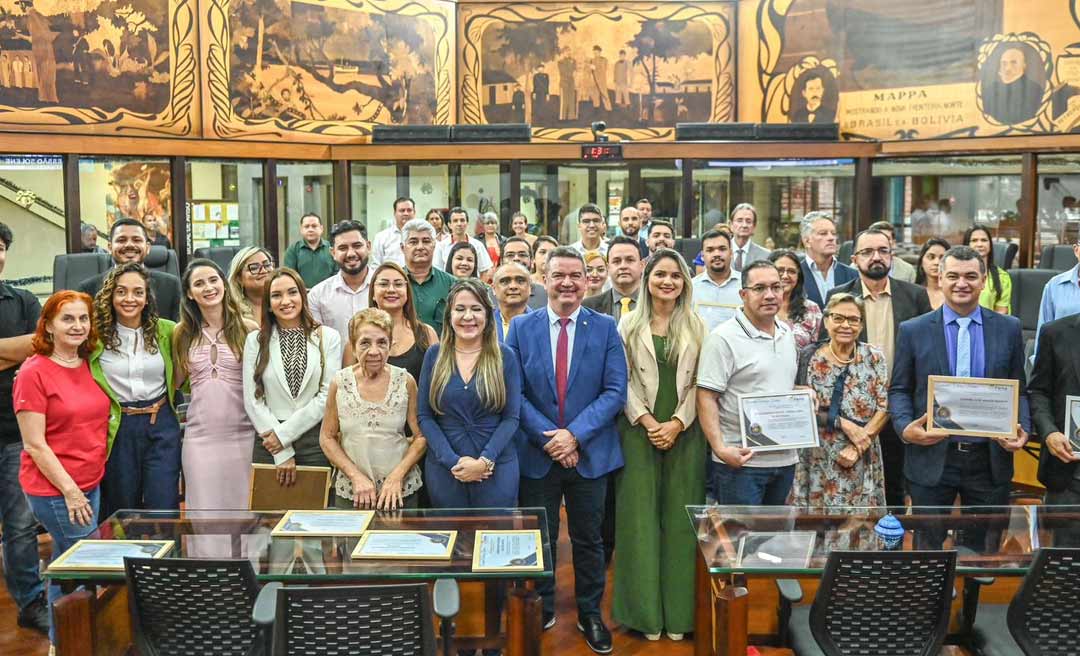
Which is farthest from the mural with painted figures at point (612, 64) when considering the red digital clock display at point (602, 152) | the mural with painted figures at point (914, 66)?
the red digital clock display at point (602, 152)

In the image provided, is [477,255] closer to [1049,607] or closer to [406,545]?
[406,545]

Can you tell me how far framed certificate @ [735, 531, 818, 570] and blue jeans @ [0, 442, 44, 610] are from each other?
3.44 metres

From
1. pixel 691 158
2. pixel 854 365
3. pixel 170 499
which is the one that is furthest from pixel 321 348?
pixel 691 158

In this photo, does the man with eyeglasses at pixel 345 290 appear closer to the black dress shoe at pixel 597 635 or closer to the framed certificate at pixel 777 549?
the black dress shoe at pixel 597 635

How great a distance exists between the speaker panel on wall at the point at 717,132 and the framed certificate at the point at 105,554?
9111 mm

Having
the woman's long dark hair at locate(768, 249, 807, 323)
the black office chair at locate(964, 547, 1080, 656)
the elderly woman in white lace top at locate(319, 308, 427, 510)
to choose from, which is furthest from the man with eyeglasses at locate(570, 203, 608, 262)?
the black office chair at locate(964, 547, 1080, 656)

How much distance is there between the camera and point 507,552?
3.59m

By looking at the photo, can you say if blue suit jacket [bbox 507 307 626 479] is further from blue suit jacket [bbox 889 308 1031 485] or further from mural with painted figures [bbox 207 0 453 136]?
mural with painted figures [bbox 207 0 453 136]

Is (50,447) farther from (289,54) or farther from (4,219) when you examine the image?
(289,54)

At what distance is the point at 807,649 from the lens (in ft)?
11.7

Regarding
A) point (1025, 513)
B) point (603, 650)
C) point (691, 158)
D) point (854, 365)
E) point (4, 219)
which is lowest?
point (603, 650)

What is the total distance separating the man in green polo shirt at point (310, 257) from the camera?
28.0ft

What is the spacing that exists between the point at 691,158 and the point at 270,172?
16.4ft

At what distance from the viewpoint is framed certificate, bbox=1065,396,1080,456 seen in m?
4.51
